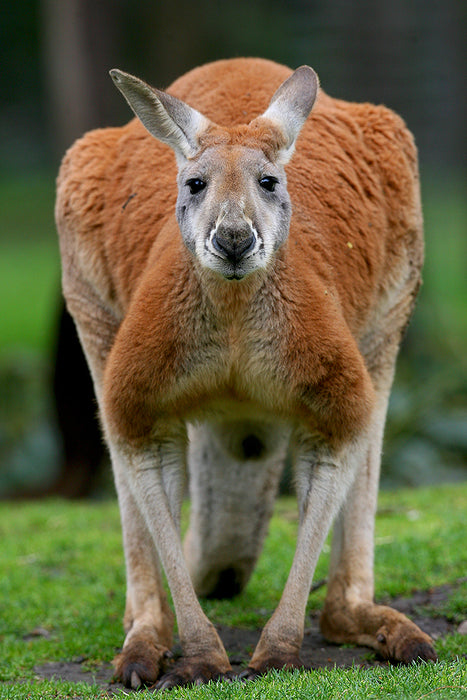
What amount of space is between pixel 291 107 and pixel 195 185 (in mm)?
564

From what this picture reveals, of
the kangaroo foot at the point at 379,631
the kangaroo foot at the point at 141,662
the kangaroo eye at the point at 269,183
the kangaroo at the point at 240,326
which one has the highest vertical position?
the kangaroo eye at the point at 269,183

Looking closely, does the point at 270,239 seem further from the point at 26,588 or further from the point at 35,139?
the point at 35,139

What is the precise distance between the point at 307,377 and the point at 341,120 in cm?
179

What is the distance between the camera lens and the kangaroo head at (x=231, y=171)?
3.90m

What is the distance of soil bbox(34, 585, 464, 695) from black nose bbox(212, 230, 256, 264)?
67.3 inches

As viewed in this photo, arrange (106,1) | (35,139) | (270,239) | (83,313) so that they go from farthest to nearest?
(35,139) → (106,1) → (83,313) → (270,239)

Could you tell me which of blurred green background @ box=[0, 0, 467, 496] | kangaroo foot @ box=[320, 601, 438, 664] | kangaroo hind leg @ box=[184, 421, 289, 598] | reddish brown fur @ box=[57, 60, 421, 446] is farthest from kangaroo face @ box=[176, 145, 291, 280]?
blurred green background @ box=[0, 0, 467, 496]

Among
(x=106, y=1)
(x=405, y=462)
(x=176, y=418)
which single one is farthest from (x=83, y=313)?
(x=106, y=1)

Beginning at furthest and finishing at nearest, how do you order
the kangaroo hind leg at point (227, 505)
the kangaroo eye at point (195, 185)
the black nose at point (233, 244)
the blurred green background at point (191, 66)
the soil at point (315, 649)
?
1. the blurred green background at point (191, 66)
2. the kangaroo hind leg at point (227, 505)
3. the soil at point (315, 649)
4. the kangaroo eye at point (195, 185)
5. the black nose at point (233, 244)

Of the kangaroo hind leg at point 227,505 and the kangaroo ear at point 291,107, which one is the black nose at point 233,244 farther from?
the kangaroo hind leg at point 227,505

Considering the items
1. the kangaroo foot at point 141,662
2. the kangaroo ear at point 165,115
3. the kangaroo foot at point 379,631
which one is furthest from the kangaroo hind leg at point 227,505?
the kangaroo ear at point 165,115

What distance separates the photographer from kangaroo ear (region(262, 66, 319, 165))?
173 inches

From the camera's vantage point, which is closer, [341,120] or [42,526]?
[341,120]

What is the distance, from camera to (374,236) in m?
5.14
